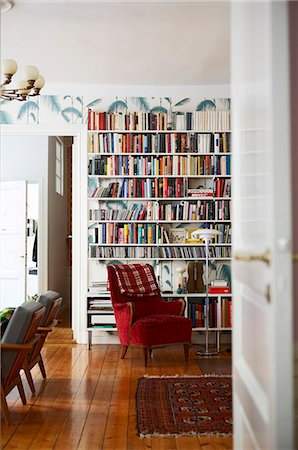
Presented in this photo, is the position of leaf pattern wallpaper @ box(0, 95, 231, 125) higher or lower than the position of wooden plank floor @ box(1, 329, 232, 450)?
higher

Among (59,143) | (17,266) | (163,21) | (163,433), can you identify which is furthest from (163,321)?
(59,143)

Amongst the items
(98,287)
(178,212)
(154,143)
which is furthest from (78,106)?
(98,287)

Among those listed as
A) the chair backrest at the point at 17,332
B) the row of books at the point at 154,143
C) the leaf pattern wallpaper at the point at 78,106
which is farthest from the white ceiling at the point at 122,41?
the chair backrest at the point at 17,332

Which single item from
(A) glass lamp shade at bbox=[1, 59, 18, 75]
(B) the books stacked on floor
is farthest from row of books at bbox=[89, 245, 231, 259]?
(A) glass lamp shade at bbox=[1, 59, 18, 75]

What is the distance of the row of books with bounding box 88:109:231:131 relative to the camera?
748 centimetres

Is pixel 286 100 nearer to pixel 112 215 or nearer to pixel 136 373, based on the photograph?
pixel 136 373

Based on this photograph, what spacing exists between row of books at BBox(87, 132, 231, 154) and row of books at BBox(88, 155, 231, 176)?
89mm

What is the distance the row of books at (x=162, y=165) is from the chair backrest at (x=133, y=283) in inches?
47.4

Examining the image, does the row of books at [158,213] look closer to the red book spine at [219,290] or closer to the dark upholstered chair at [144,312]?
the dark upholstered chair at [144,312]

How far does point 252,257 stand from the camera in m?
2.05

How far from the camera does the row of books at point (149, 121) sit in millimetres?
7480

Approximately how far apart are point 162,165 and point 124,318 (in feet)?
6.64

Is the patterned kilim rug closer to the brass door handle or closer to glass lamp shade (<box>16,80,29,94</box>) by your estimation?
the brass door handle

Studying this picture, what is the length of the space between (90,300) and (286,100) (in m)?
5.76
